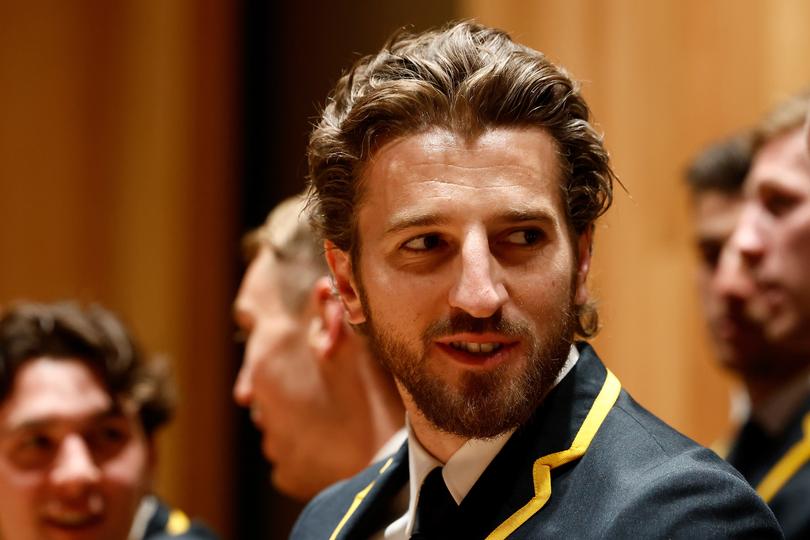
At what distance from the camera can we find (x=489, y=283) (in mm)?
1352

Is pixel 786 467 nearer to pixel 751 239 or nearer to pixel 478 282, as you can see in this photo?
pixel 751 239

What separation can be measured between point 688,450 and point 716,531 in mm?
126

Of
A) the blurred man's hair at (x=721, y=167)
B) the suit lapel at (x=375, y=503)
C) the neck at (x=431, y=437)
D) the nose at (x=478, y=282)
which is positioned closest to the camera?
the nose at (x=478, y=282)

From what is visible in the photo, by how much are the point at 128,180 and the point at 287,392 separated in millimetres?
1876

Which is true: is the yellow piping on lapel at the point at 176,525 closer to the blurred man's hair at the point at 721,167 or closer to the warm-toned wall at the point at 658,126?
the warm-toned wall at the point at 658,126

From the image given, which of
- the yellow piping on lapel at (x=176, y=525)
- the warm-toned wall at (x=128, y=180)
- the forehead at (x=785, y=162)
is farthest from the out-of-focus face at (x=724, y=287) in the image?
the warm-toned wall at (x=128, y=180)

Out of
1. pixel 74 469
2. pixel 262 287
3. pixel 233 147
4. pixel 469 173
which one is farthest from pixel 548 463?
pixel 233 147

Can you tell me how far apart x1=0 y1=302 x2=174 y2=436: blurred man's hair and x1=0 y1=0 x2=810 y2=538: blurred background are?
4.18 feet

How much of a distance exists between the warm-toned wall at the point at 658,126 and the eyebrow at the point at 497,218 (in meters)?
2.15

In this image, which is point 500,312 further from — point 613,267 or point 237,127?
point 237,127

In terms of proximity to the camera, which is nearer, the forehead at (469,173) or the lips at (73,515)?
the forehead at (469,173)

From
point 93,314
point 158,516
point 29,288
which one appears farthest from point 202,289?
point 158,516

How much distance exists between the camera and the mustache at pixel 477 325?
136cm

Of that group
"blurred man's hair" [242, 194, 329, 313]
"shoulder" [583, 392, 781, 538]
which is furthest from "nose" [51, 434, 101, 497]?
"shoulder" [583, 392, 781, 538]
